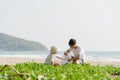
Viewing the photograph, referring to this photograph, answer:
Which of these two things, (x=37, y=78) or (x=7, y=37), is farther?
(x=7, y=37)

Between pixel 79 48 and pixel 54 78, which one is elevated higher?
pixel 79 48

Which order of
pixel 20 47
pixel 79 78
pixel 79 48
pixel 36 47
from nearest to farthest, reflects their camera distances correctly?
pixel 79 78 < pixel 79 48 < pixel 20 47 < pixel 36 47

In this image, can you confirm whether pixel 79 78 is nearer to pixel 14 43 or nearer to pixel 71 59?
pixel 71 59

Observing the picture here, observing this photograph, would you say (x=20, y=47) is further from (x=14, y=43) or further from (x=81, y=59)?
(x=81, y=59)

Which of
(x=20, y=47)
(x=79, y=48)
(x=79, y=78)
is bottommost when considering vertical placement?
(x=79, y=78)

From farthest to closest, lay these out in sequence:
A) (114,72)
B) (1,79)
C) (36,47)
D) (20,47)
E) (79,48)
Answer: (36,47) → (20,47) → (79,48) → (114,72) → (1,79)

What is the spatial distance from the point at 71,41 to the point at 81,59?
1.17 metres

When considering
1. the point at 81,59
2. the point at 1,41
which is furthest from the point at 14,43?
the point at 81,59

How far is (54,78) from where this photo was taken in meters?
11.1

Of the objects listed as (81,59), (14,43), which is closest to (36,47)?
(14,43)

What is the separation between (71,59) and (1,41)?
152 meters

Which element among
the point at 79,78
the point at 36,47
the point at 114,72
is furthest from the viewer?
the point at 36,47

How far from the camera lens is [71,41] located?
18594mm

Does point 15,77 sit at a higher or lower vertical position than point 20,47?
lower
